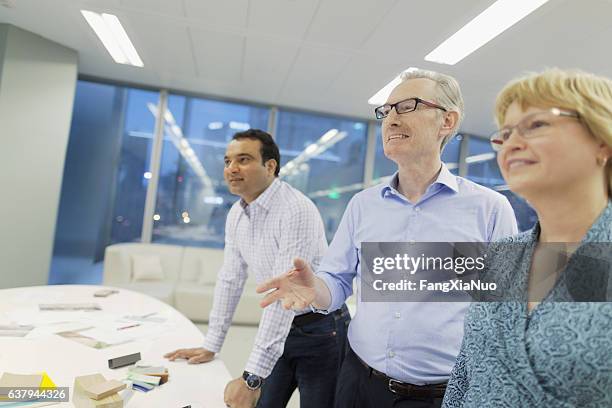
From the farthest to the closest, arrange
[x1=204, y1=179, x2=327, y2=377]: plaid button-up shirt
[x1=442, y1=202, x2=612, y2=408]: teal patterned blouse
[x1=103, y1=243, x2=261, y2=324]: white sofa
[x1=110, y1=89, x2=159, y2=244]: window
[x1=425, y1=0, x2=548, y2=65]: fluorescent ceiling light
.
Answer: [x1=110, y1=89, x2=159, y2=244]: window < [x1=103, y1=243, x2=261, y2=324]: white sofa < [x1=425, y1=0, x2=548, y2=65]: fluorescent ceiling light < [x1=204, y1=179, x2=327, y2=377]: plaid button-up shirt < [x1=442, y1=202, x2=612, y2=408]: teal patterned blouse

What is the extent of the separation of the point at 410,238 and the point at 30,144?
14.5 feet

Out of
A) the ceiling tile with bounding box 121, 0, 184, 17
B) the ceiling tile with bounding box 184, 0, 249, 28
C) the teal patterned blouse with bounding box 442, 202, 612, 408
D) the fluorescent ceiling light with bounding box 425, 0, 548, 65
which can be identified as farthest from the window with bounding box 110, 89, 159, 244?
the teal patterned blouse with bounding box 442, 202, 612, 408

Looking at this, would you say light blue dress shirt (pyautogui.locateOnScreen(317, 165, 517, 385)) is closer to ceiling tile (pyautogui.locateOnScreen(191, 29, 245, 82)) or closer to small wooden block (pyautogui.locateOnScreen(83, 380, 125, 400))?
small wooden block (pyautogui.locateOnScreen(83, 380, 125, 400))

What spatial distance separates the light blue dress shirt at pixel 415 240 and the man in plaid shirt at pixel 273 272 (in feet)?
0.70

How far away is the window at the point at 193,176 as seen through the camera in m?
5.38

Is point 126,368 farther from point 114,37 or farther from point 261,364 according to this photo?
point 114,37

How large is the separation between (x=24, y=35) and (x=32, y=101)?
66cm

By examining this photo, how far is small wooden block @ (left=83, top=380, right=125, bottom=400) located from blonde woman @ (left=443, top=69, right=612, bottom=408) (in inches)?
33.6

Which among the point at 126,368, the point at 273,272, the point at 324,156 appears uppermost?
the point at 324,156

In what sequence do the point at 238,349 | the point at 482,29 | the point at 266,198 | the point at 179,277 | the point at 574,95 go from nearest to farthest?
the point at 574,95
the point at 266,198
the point at 482,29
the point at 238,349
the point at 179,277

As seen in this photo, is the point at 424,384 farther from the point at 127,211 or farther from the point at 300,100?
the point at 127,211

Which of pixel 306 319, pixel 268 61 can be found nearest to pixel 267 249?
pixel 306 319

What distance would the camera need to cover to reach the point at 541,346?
62 cm

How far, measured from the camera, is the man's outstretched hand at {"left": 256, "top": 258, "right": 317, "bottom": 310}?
3.24 feet
